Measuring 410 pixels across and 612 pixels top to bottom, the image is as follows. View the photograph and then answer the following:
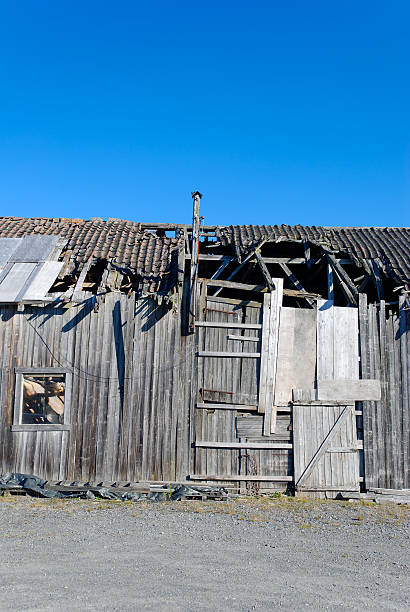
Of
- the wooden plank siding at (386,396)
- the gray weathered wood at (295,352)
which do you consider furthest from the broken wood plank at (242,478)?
the wooden plank siding at (386,396)

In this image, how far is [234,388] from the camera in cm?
1278

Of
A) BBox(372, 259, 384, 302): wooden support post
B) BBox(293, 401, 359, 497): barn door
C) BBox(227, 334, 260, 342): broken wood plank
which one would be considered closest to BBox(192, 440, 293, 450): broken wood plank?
BBox(293, 401, 359, 497): barn door

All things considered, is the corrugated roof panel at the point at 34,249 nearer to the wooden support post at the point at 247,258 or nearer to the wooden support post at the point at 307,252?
the wooden support post at the point at 247,258

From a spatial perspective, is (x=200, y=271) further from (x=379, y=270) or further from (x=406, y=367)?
(x=406, y=367)

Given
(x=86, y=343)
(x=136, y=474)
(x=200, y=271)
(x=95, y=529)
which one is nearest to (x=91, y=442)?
(x=136, y=474)

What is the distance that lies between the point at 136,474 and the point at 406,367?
6696mm

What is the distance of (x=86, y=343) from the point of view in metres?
12.8

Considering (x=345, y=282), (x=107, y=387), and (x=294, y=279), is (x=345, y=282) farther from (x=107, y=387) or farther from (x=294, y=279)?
(x=107, y=387)

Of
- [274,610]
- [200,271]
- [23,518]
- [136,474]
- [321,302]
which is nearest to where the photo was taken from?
[274,610]

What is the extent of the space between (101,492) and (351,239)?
941 centimetres

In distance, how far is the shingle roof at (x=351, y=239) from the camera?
14172mm

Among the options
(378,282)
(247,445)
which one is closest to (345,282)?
(378,282)

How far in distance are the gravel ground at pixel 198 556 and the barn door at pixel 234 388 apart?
53.8 inches

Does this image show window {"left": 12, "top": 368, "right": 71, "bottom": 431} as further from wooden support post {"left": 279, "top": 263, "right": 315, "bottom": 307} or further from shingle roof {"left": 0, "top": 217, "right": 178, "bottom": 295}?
wooden support post {"left": 279, "top": 263, "right": 315, "bottom": 307}
